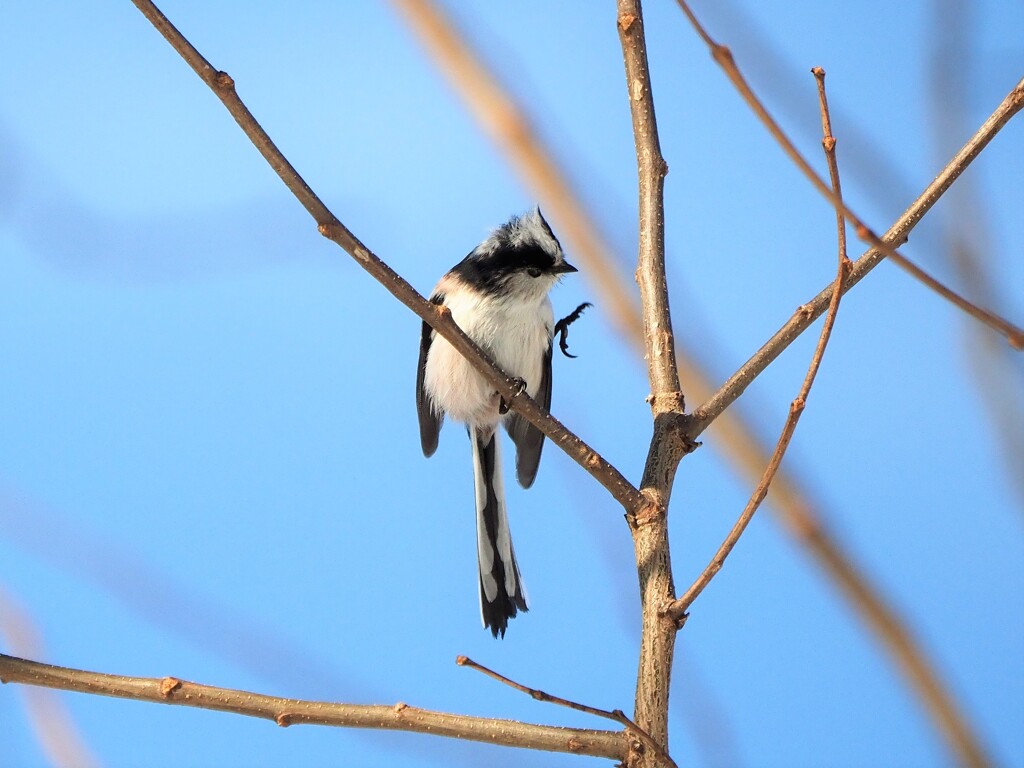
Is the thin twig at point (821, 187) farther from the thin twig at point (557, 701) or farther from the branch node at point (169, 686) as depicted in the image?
the branch node at point (169, 686)

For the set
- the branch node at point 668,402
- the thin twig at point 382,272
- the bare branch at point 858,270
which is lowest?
the thin twig at point 382,272

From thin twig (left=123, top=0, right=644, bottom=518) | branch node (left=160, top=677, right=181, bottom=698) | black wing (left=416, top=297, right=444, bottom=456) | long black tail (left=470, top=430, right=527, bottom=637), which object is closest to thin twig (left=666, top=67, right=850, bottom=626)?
thin twig (left=123, top=0, right=644, bottom=518)

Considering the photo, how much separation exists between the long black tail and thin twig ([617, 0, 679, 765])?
687mm

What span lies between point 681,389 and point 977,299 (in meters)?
0.56

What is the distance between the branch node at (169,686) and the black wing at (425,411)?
1342 millimetres

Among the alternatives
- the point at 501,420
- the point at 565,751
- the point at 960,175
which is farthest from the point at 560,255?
the point at 565,751

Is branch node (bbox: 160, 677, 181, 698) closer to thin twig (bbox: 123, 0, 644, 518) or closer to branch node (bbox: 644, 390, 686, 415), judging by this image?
thin twig (bbox: 123, 0, 644, 518)

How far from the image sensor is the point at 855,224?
66 centimetres

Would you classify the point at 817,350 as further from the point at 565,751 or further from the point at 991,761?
the point at 565,751

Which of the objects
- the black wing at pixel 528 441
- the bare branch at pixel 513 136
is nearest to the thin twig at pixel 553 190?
the bare branch at pixel 513 136

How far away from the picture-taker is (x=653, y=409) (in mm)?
1280

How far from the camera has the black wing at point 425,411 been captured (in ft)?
7.66

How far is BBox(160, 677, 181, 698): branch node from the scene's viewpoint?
1.01 m

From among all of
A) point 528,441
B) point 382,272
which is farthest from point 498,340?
point 382,272
